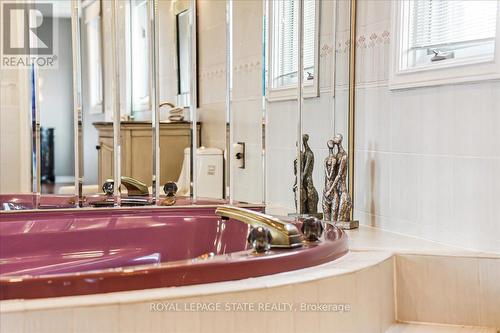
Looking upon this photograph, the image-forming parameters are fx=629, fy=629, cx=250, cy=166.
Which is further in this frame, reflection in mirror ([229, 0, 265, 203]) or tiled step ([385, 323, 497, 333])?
reflection in mirror ([229, 0, 265, 203])

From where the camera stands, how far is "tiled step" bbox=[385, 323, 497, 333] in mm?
1588

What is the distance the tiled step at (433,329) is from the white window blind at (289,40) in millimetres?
944

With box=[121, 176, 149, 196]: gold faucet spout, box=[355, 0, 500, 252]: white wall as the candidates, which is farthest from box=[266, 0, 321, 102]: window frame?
box=[121, 176, 149, 196]: gold faucet spout

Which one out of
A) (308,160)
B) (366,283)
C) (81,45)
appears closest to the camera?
(366,283)

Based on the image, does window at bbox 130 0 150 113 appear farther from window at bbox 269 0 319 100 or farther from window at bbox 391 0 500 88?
window at bbox 391 0 500 88

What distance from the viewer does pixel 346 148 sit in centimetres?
220

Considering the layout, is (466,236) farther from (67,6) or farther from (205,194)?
(67,6)

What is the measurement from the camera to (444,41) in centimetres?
187

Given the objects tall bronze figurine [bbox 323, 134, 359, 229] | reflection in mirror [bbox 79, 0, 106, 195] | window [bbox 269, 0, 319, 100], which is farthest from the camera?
window [bbox 269, 0, 319, 100]

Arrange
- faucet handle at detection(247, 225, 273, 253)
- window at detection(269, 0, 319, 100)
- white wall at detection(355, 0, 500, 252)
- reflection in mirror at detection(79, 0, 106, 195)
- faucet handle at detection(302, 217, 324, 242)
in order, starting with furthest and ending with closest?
1. window at detection(269, 0, 319, 100)
2. reflection in mirror at detection(79, 0, 106, 195)
3. white wall at detection(355, 0, 500, 252)
4. faucet handle at detection(302, 217, 324, 242)
5. faucet handle at detection(247, 225, 273, 253)

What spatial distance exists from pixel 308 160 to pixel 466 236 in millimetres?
635

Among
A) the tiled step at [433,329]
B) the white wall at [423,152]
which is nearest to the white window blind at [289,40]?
the white wall at [423,152]

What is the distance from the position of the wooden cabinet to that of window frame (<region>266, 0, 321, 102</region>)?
0.98 feet

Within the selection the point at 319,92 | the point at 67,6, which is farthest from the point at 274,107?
the point at 67,6
